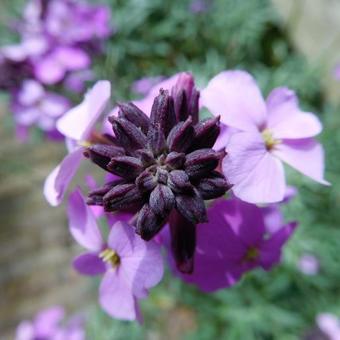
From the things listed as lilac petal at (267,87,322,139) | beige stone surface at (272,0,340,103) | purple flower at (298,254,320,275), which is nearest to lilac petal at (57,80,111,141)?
lilac petal at (267,87,322,139)

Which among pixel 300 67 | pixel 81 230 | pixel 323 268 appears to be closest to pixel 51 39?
pixel 81 230

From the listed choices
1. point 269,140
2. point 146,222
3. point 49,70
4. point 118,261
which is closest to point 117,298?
point 118,261

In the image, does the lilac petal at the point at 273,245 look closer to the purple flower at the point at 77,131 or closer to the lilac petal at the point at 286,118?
the lilac petal at the point at 286,118

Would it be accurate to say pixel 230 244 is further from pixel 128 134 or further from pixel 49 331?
pixel 49 331

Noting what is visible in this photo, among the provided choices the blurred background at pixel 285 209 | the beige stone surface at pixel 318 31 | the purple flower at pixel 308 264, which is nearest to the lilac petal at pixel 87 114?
the blurred background at pixel 285 209

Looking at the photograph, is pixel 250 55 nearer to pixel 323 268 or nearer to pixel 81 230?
pixel 323 268
